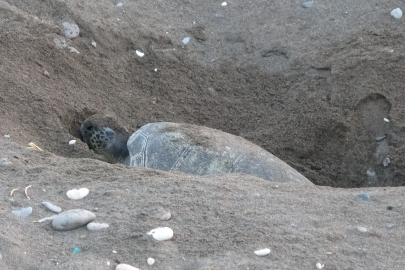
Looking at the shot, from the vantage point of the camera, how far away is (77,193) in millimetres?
2355

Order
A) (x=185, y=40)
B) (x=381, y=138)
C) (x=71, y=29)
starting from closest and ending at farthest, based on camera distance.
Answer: (x=381, y=138) < (x=71, y=29) < (x=185, y=40)

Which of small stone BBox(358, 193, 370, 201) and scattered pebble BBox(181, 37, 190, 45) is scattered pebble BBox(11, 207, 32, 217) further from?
scattered pebble BBox(181, 37, 190, 45)

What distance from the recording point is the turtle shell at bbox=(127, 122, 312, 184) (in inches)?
136

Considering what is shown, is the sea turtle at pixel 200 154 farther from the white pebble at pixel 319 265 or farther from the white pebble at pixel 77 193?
the white pebble at pixel 319 265

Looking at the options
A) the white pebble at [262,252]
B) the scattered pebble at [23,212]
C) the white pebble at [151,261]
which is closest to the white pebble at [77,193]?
the scattered pebble at [23,212]

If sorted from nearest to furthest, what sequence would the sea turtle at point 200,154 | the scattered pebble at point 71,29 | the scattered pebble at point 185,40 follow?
the sea turtle at point 200,154, the scattered pebble at point 71,29, the scattered pebble at point 185,40

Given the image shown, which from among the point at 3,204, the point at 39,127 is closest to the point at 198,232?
the point at 3,204

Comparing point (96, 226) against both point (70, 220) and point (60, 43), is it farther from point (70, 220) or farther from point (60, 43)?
point (60, 43)

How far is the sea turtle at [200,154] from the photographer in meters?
3.47

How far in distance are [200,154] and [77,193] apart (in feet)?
4.12

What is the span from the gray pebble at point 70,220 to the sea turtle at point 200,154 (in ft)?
4.75

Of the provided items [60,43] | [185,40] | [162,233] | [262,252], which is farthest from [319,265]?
[185,40]

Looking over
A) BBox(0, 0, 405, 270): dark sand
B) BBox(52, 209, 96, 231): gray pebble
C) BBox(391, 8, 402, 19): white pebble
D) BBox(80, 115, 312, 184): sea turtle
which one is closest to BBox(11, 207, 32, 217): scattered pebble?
BBox(0, 0, 405, 270): dark sand

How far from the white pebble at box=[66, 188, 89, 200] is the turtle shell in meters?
1.16
